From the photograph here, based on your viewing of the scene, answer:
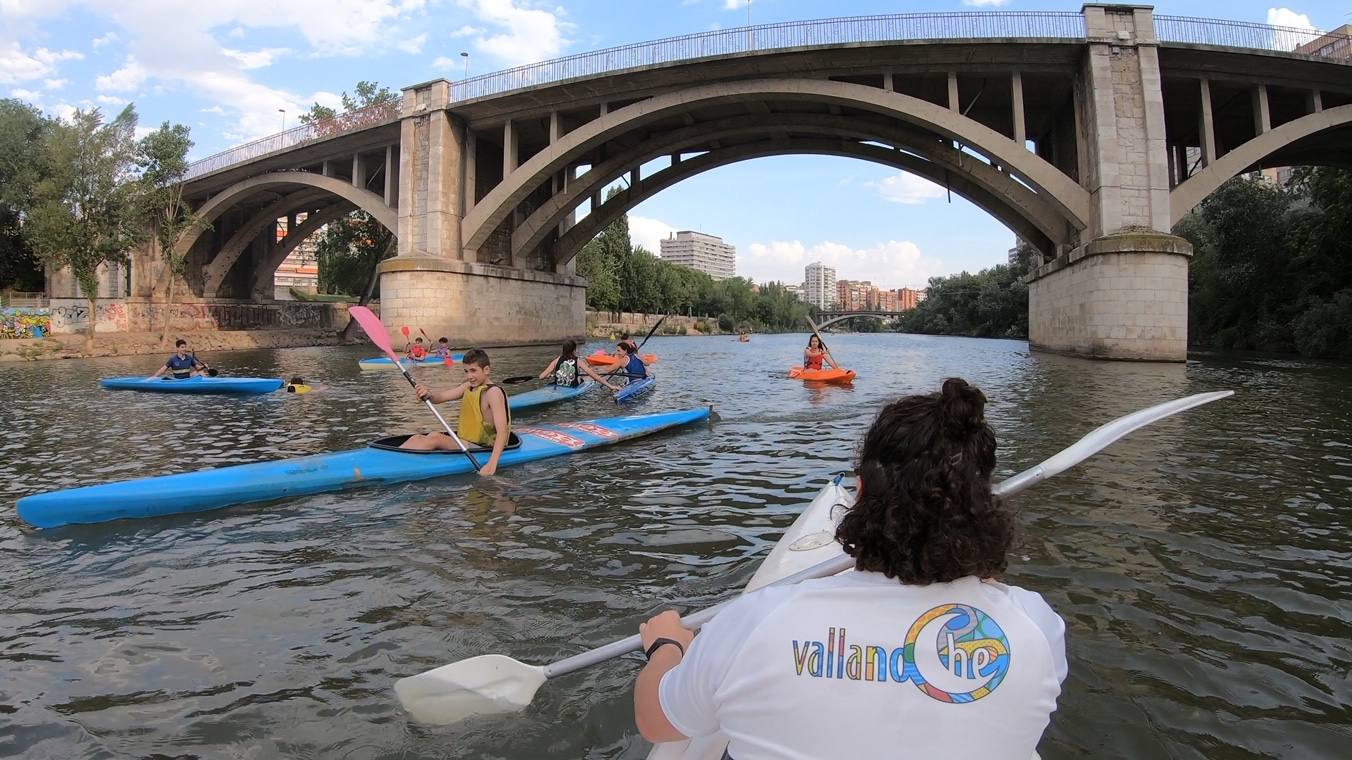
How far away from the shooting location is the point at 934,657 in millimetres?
1247

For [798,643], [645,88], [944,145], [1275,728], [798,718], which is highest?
[645,88]

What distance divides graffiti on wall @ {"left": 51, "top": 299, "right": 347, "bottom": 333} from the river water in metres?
28.2

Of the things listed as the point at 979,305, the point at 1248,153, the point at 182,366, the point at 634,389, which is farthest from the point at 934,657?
the point at 979,305

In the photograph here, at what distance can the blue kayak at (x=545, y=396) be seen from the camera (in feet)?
35.9

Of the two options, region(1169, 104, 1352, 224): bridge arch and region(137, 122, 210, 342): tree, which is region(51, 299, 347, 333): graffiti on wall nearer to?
region(137, 122, 210, 342): tree

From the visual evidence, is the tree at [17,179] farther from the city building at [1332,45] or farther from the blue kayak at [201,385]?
the city building at [1332,45]

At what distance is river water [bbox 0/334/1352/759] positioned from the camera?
263cm

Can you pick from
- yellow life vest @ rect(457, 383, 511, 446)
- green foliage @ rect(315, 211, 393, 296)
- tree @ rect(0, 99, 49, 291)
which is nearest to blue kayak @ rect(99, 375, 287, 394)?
yellow life vest @ rect(457, 383, 511, 446)

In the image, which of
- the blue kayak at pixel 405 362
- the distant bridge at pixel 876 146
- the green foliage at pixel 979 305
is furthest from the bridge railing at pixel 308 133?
the green foliage at pixel 979 305

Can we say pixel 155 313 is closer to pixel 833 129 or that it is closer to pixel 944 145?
pixel 833 129

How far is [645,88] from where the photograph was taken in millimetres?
26547

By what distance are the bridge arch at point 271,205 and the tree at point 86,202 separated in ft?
24.8

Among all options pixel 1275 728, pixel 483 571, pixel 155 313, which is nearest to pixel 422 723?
pixel 483 571

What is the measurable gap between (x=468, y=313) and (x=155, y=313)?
1797cm
